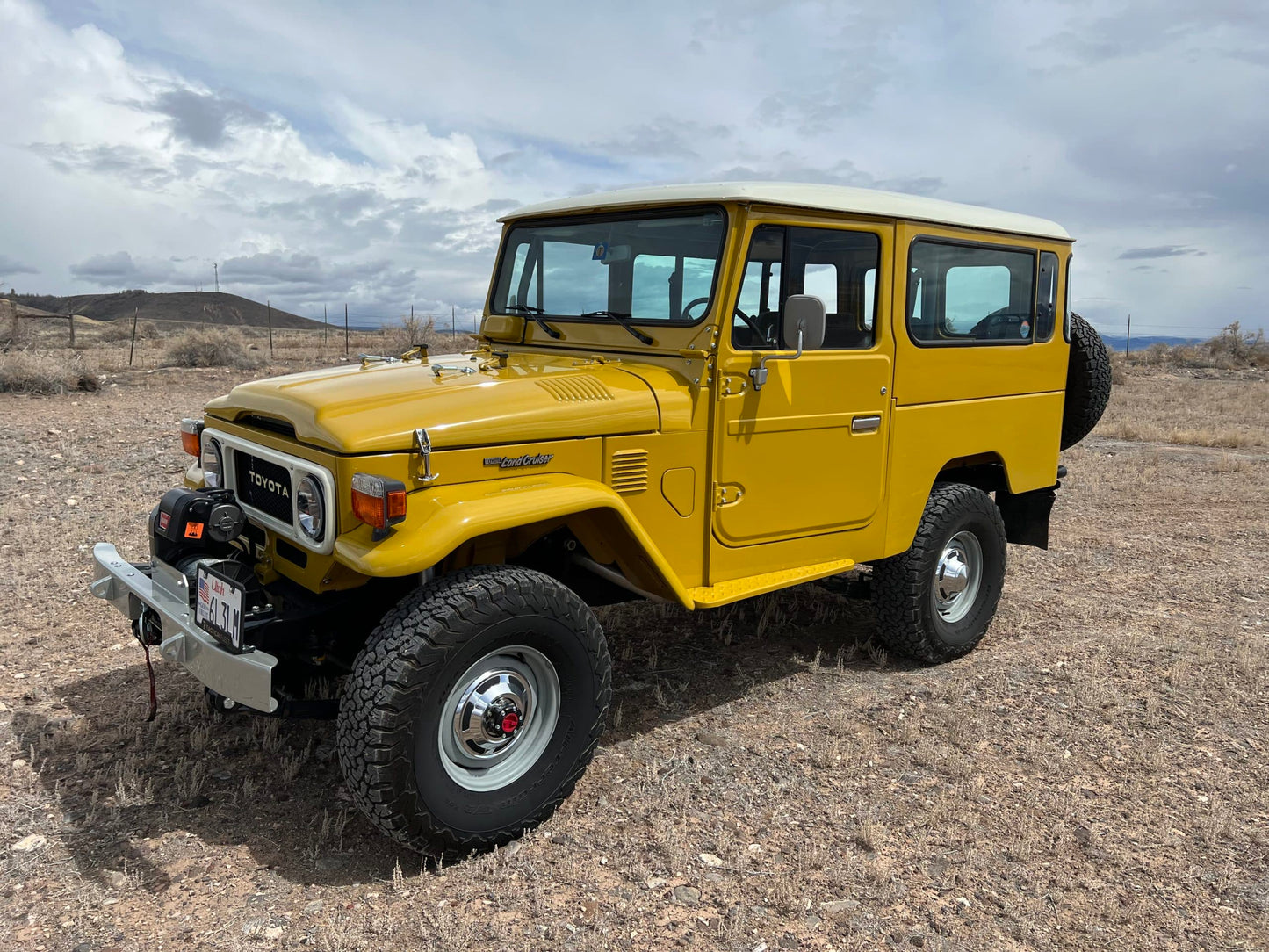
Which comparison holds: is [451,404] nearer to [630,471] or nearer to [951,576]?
[630,471]

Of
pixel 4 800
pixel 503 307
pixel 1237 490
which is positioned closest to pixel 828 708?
pixel 503 307

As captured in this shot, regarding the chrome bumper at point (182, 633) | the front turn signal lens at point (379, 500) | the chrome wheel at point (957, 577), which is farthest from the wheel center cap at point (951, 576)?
the chrome bumper at point (182, 633)

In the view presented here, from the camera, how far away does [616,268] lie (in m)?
4.29

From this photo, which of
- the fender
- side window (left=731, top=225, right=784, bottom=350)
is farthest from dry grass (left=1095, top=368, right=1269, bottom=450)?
the fender

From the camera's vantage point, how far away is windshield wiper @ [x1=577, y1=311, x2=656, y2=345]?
4067 mm

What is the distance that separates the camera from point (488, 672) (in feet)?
10.6

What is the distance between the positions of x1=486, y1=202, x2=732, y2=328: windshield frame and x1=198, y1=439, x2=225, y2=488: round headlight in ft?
5.02

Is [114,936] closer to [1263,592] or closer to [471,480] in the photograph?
[471,480]

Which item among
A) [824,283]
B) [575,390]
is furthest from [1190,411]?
[575,390]

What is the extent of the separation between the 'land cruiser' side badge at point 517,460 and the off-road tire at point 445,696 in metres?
0.36

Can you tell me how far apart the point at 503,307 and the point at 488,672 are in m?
2.27

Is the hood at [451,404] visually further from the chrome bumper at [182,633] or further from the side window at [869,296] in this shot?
the side window at [869,296]

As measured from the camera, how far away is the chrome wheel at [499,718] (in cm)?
319

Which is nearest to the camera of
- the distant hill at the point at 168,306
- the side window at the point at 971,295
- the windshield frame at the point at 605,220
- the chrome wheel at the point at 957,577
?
the windshield frame at the point at 605,220
